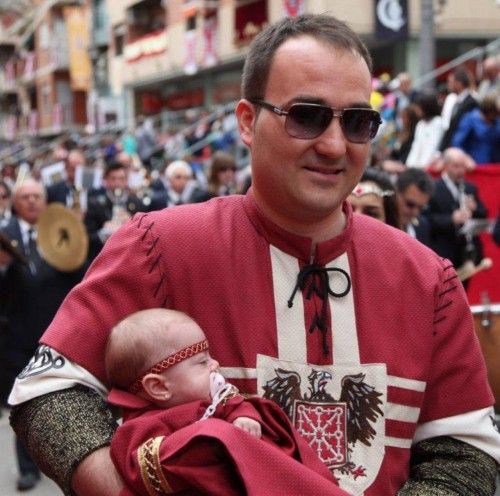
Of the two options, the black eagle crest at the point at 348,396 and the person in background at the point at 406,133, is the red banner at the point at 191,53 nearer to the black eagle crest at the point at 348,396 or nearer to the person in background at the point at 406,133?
the person in background at the point at 406,133

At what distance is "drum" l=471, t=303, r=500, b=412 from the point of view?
180 inches

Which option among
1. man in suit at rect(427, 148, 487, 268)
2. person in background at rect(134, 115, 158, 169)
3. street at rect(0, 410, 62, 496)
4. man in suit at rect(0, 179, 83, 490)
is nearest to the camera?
→ street at rect(0, 410, 62, 496)

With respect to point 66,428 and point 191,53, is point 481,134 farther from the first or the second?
point 191,53

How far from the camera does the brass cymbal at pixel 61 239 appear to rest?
6.96 m

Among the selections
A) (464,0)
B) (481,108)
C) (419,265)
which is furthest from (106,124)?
(419,265)

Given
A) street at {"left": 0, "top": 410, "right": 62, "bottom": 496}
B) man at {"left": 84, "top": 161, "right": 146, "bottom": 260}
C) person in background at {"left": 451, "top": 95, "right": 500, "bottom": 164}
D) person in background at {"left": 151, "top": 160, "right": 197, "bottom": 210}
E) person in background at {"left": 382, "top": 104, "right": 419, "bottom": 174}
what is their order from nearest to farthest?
street at {"left": 0, "top": 410, "right": 62, "bottom": 496}, man at {"left": 84, "top": 161, "right": 146, "bottom": 260}, person in background at {"left": 451, "top": 95, "right": 500, "bottom": 164}, person in background at {"left": 151, "top": 160, "right": 197, "bottom": 210}, person in background at {"left": 382, "top": 104, "right": 419, "bottom": 174}

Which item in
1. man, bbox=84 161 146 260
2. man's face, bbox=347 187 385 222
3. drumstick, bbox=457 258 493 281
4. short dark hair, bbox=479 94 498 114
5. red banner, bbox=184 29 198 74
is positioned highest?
red banner, bbox=184 29 198 74

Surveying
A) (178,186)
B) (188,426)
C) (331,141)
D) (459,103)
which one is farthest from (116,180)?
(188,426)

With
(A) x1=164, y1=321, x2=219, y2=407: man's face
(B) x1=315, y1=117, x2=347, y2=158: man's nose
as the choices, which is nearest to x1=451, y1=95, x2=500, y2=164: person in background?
(B) x1=315, y1=117, x2=347, y2=158: man's nose

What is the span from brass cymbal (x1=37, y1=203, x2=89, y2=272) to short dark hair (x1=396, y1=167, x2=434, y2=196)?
2.37 meters

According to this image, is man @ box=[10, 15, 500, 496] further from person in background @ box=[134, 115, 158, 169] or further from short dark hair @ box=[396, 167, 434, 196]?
person in background @ box=[134, 115, 158, 169]

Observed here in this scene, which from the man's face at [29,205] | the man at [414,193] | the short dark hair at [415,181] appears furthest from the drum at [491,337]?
the man's face at [29,205]

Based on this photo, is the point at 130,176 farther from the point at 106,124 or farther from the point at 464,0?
the point at 106,124

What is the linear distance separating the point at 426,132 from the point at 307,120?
8.27 meters
